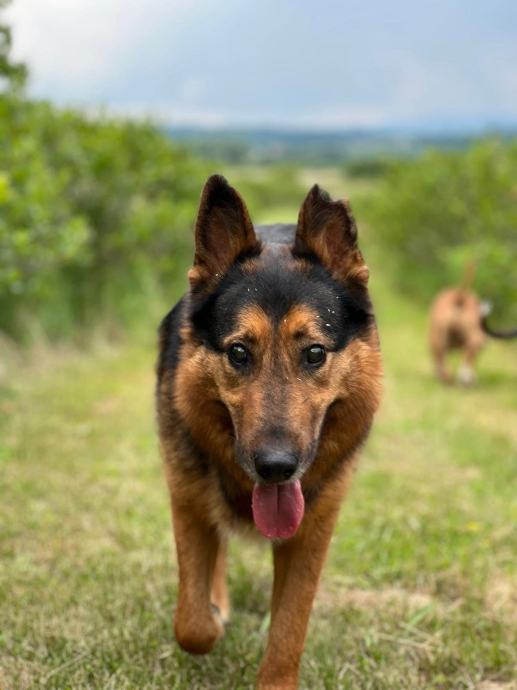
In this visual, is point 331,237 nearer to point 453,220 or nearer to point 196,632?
point 196,632

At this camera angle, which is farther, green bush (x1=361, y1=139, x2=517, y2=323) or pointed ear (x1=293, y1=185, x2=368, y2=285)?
green bush (x1=361, y1=139, x2=517, y2=323)

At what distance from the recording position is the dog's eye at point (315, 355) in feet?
10.3

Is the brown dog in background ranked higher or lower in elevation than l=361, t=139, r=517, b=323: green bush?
lower

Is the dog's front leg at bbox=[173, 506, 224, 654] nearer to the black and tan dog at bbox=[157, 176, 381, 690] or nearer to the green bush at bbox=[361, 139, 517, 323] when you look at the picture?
the black and tan dog at bbox=[157, 176, 381, 690]

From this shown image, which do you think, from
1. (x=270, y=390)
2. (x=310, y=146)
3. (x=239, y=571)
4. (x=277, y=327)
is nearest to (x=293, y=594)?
(x=270, y=390)

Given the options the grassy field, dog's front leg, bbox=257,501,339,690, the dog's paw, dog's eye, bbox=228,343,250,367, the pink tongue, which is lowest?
the grassy field

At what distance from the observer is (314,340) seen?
3.14 meters

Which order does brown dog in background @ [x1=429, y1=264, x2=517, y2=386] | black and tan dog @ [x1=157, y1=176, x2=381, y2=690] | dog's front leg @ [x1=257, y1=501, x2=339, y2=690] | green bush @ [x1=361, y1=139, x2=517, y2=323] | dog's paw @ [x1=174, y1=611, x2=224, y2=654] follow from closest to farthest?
black and tan dog @ [x1=157, y1=176, x2=381, y2=690]
dog's front leg @ [x1=257, y1=501, x2=339, y2=690]
dog's paw @ [x1=174, y1=611, x2=224, y2=654]
brown dog in background @ [x1=429, y1=264, x2=517, y2=386]
green bush @ [x1=361, y1=139, x2=517, y2=323]

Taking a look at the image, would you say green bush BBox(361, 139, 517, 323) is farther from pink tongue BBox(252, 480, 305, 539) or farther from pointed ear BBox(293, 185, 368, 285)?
pink tongue BBox(252, 480, 305, 539)

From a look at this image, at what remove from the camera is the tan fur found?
45.8 ft

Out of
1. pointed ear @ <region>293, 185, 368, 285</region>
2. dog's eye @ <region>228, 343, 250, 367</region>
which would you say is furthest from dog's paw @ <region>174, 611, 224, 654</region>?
pointed ear @ <region>293, 185, 368, 285</region>

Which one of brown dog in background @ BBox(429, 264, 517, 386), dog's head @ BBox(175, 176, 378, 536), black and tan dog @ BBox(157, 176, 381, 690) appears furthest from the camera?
brown dog in background @ BBox(429, 264, 517, 386)

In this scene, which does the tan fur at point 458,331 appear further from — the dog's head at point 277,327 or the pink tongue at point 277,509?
the pink tongue at point 277,509

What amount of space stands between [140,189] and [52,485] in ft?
34.1
